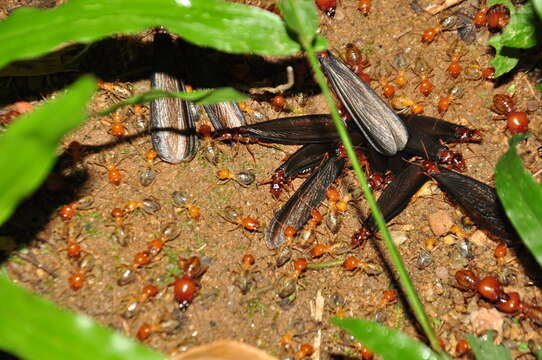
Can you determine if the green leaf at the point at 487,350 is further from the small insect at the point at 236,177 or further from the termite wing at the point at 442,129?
the small insect at the point at 236,177

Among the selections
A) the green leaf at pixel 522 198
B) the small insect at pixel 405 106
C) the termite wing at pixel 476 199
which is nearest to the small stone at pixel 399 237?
the termite wing at pixel 476 199

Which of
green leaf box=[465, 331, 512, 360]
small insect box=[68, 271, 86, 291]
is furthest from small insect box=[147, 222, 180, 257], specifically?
green leaf box=[465, 331, 512, 360]

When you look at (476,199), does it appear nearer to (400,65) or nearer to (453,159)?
(453,159)

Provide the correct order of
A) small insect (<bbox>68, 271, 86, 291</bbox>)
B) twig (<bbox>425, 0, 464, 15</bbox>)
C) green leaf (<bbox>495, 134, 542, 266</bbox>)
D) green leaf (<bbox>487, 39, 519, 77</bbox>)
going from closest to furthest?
green leaf (<bbox>495, 134, 542, 266</bbox>) → small insect (<bbox>68, 271, 86, 291</bbox>) → green leaf (<bbox>487, 39, 519, 77</bbox>) → twig (<bbox>425, 0, 464, 15</bbox>)

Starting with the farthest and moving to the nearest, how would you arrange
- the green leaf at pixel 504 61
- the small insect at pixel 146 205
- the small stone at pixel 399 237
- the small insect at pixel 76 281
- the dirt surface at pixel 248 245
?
1. the green leaf at pixel 504 61
2. the small stone at pixel 399 237
3. the small insect at pixel 146 205
4. the dirt surface at pixel 248 245
5. the small insect at pixel 76 281

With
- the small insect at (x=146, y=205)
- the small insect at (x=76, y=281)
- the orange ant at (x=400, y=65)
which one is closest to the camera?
the small insect at (x=76, y=281)

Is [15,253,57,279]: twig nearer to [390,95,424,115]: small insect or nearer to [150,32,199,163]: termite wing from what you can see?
[150,32,199,163]: termite wing

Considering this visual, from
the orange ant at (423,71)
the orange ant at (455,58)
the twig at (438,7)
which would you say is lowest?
the orange ant at (423,71)

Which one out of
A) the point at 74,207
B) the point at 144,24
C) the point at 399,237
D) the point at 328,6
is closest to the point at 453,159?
the point at 399,237
